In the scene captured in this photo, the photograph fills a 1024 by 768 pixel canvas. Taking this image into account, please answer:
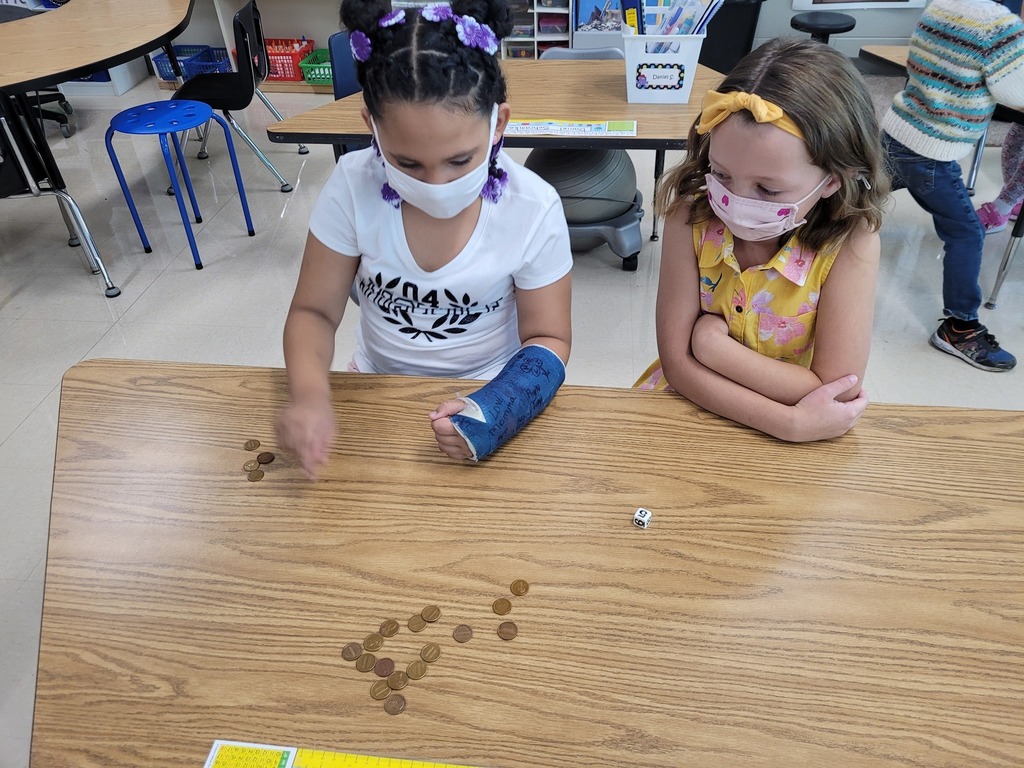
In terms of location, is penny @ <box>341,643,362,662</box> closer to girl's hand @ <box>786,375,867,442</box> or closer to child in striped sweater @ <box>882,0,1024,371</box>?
girl's hand @ <box>786,375,867,442</box>

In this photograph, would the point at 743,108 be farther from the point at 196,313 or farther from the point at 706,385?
the point at 196,313

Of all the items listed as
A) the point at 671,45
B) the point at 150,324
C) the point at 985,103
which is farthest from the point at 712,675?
the point at 150,324

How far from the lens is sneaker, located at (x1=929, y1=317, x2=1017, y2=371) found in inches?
87.4

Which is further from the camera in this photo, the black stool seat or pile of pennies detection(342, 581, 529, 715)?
the black stool seat

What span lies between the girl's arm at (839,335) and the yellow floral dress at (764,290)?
32mm

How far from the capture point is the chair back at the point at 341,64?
2.38 m

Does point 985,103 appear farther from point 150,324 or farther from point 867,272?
point 150,324

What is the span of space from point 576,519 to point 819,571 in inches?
10.3

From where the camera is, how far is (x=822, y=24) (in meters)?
3.85

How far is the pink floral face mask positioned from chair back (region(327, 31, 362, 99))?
1.82 meters

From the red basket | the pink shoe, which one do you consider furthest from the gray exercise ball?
the red basket

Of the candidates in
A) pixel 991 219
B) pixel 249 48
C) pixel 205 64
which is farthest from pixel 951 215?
pixel 205 64

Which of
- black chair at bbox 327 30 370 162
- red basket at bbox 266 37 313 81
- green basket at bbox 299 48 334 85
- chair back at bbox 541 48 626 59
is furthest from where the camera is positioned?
red basket at bbox 266 37 313 81

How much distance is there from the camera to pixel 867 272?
97 cm
